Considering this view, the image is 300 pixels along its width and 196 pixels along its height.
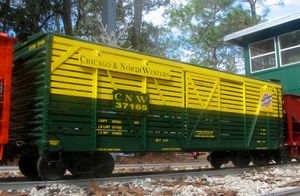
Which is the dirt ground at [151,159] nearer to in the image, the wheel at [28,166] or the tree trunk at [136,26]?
the wheel at [28,166]

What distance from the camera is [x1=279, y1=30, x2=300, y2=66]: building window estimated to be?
2153 cm

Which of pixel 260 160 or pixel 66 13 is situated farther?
pixel 66 13

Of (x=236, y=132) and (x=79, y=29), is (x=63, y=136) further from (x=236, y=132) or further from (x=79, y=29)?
(x=79, y=29)

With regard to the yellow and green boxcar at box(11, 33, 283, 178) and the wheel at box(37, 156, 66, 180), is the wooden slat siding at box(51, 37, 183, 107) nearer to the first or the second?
the yellow and green boxcar at box(11, 33, 283, 178)

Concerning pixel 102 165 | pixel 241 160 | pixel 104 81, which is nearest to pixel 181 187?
pixel 102 165

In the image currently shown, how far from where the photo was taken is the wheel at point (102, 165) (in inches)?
359

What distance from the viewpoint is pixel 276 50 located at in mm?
22344

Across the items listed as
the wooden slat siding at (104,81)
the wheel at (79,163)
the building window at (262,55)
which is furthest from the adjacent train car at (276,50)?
the wheel at (79,163)

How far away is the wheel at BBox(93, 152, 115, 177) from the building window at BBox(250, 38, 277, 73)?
51.6ft

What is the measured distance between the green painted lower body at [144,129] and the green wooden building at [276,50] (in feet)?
28.9

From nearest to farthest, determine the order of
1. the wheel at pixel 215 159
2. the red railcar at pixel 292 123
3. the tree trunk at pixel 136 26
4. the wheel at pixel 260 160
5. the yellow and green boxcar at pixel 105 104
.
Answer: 1. the yellow and green boxcar at pixel 105 104
2. the wheel at pixel 215 159
3. the wheel at pixel 260 160
4. the red railcar at pixel 292 123
5. the tree trunk at pixel 136 26

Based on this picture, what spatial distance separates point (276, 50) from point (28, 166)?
55.2ft

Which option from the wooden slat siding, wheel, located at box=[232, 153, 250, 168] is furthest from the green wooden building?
the wooden slat siding

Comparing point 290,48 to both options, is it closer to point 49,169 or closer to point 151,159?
point 151,159
